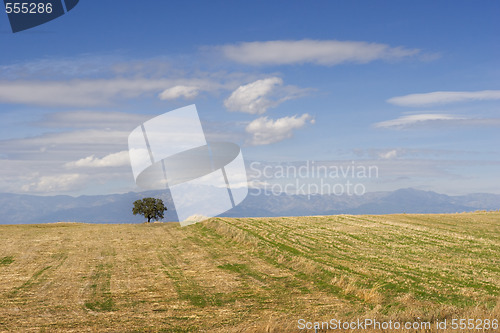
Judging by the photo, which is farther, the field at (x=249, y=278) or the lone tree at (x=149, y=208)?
the lone tree at (x=149, y=208)

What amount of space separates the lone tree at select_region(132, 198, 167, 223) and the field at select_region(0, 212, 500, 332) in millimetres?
23390

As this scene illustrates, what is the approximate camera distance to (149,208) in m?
73.2

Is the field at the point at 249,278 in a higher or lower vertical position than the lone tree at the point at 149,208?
lower

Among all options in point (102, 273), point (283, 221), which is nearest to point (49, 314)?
point (102, 273)

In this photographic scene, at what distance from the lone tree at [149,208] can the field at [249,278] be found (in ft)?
76.7

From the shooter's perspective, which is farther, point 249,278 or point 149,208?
point 149,208

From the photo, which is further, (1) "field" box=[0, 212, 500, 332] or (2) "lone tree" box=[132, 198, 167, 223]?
(2) "lone tree" box=[132, 198, 167, 223]

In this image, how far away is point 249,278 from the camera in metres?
28.2

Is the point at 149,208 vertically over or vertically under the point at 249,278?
over

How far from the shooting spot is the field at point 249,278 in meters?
19.4

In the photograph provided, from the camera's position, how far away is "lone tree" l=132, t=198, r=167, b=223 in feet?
240

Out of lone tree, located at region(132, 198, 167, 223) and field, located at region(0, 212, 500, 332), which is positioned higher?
lone tree, located at region(132, 198, 167, 223)

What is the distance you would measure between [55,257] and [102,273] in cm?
1028

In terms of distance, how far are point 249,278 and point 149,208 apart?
4838 centimetres
